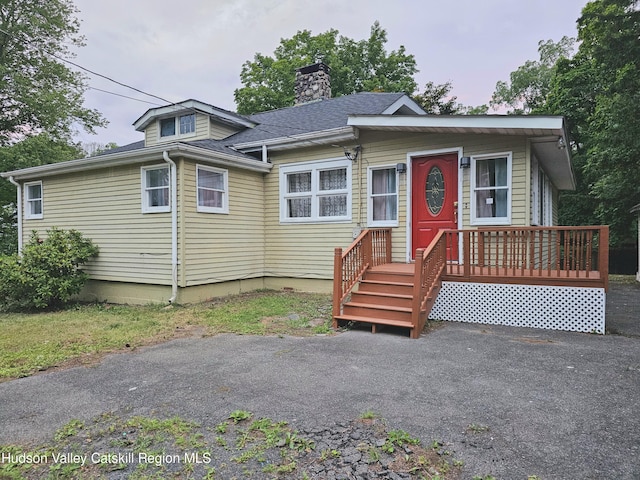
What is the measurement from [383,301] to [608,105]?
9743 mm

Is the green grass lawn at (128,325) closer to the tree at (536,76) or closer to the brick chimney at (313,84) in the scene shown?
the brick chimney at (313,84)

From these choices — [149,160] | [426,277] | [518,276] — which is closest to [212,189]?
[149,160]

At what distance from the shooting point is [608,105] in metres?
10.7

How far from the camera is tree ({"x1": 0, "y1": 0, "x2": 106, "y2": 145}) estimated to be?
17.5 metres

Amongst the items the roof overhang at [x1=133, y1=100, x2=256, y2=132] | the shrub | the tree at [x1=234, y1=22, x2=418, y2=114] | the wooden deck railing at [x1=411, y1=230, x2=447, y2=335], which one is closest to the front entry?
the wooden deck railing at [x1=411, y1=230, x2=447, y2=335]

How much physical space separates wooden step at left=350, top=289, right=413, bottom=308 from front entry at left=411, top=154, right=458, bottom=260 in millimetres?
1924

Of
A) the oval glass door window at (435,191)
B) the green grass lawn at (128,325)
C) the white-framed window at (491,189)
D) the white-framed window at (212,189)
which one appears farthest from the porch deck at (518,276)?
the white-framed window at (212,189)

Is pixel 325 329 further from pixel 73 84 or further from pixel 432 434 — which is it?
pixel 73 84

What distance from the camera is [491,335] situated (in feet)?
17.4

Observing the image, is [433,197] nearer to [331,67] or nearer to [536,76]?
[331,67]

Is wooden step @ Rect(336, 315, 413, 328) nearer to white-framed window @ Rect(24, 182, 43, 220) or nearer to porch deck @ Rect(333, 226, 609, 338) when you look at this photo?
porch deck @ Rect(333, 226, 609, 338)

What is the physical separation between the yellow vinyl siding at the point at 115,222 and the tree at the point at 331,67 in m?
17.6

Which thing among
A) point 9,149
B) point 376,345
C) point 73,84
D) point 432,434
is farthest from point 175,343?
point 73,84

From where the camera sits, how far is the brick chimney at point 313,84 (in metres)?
13.6
